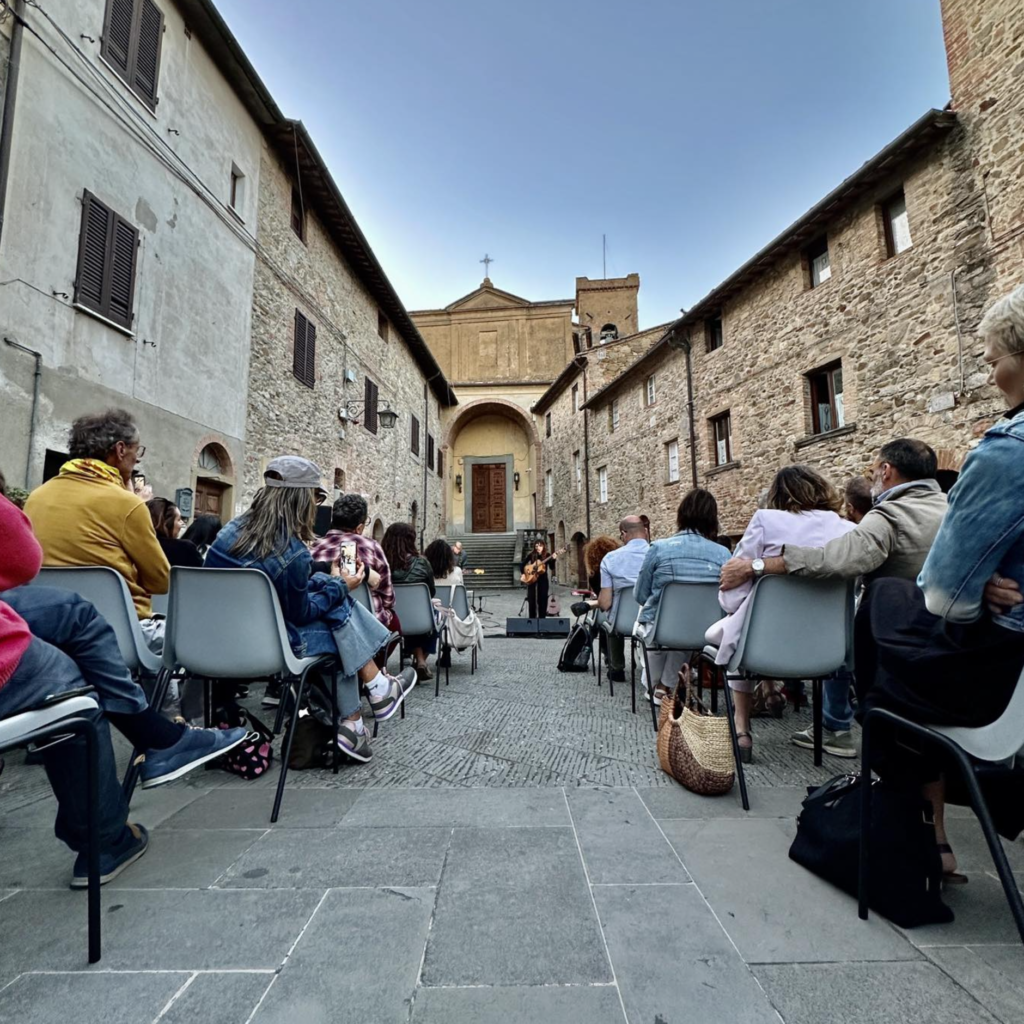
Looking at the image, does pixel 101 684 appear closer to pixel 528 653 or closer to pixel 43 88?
pixel 528 653

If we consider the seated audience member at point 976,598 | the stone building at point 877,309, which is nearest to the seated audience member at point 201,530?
the seated audience member at point 976,598

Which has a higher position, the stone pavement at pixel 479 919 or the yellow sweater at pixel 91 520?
the yellow sweater at pixel 91 520

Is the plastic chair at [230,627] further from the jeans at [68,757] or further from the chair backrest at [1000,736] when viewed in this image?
the chair backrest at [1000,736]

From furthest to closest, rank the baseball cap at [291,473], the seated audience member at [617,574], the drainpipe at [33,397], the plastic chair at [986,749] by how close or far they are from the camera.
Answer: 1. the drainpipe at [33,397]
2. the seated audience member at [617,574]
3. the baseball cap at [291,473]
4. the plastic chair at [986,749]

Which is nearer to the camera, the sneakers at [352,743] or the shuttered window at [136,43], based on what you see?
the sneakers at [352,743]

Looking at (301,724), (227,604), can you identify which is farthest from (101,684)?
(301,724)

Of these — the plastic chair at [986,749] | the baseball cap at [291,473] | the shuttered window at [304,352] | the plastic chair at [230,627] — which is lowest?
the plastic chair at [986,749]

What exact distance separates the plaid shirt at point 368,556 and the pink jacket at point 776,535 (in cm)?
208

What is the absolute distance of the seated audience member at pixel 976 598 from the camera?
4.15ft

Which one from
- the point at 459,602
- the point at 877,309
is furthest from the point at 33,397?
the point at 877,309

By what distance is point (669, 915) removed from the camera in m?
1.52

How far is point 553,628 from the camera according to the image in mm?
8250

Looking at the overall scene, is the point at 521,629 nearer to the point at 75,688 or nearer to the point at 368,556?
the point at 368,556

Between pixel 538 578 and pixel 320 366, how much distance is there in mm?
6563
